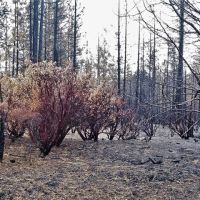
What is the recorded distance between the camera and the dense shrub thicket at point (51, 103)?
9500 mm

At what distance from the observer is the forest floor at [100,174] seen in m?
6.29

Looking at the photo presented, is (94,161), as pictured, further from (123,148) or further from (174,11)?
(174,11)

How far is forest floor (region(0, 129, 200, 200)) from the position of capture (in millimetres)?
6289

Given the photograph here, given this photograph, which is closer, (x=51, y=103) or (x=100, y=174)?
(x=100, y=174)

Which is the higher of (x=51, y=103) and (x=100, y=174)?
(x=51, y=103)

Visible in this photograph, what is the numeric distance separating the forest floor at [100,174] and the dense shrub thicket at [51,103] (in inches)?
24.3

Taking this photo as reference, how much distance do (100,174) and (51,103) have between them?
9.89 feet

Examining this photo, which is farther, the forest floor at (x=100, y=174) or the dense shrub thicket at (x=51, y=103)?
the dense shrub thicket at (x=51, y=103)

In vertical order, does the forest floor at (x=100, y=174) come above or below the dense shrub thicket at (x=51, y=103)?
below

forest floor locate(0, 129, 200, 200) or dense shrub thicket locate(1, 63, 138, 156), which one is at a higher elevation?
dense shrub thicket locate(1, 63, 138, 156)

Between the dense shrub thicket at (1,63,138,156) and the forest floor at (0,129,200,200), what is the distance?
0.62 metres

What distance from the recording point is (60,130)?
10.6 meters

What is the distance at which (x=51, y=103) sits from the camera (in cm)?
992

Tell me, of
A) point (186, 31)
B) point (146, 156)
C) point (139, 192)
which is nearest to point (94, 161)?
point (146, 156)
